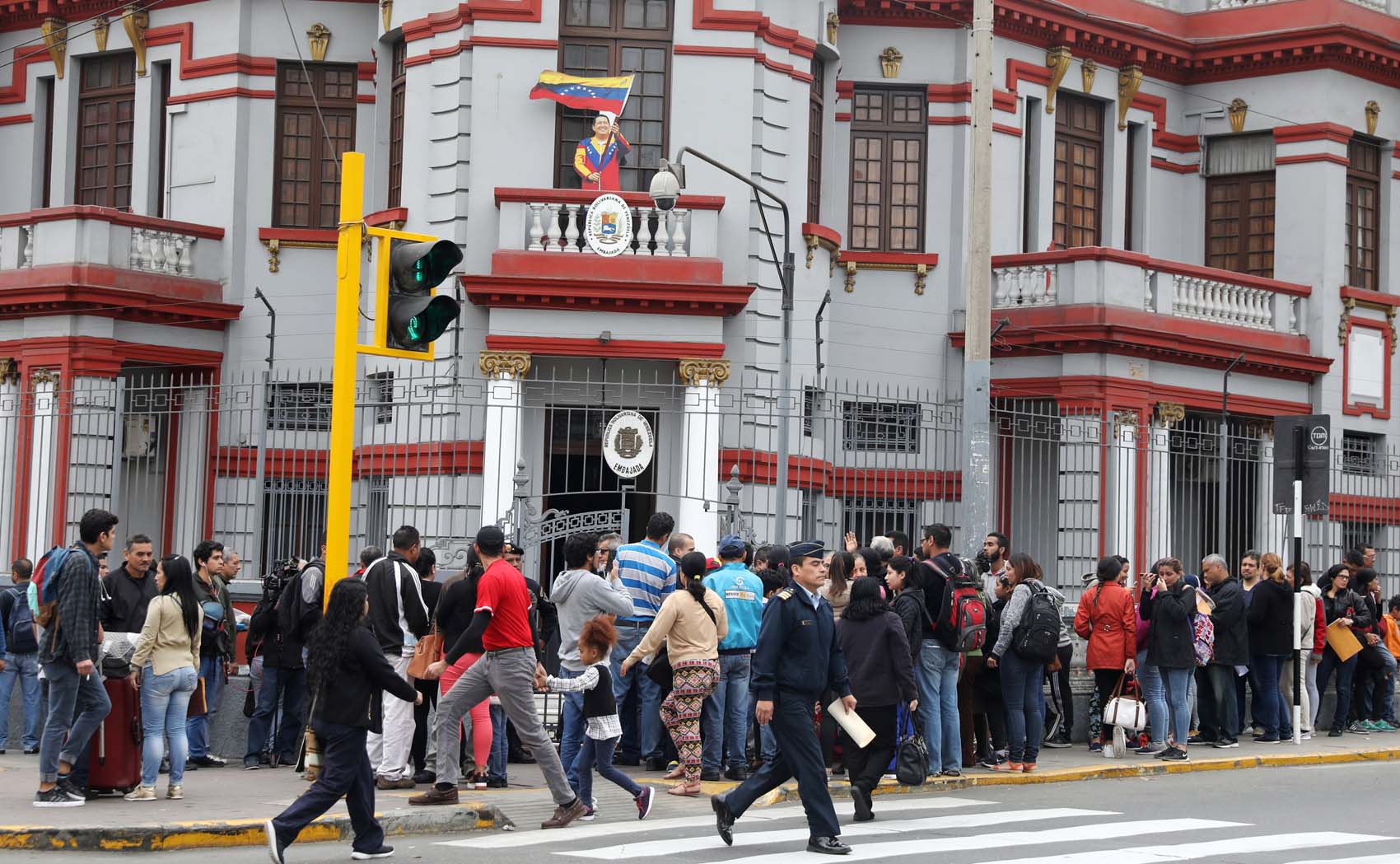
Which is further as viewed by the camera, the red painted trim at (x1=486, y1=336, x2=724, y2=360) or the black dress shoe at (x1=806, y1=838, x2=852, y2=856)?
the red painted trim at (x1=486, y1=336, x2=724, y2=360)

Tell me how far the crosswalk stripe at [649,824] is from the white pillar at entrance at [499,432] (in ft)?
32.7

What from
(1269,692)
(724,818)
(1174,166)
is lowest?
(724,818)

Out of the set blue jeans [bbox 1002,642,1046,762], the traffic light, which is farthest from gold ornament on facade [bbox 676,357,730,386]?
the traffic light

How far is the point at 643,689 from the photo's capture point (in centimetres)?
1608

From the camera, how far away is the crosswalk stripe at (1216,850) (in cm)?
1177

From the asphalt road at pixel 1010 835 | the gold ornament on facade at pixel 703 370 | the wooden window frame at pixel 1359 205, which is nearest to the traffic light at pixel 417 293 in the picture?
the asphalt road at pixel 1010 835

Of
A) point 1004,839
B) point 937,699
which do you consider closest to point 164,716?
point 1004,839

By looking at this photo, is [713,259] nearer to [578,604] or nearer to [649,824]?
[578,604]

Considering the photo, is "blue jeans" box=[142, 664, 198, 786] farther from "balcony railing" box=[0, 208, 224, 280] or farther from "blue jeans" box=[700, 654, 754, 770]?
"balcony railing" box=[0, 208, 224, 280]

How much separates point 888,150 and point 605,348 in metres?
6.70

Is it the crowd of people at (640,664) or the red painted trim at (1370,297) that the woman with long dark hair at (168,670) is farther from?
the red painted trim at (1370,297)

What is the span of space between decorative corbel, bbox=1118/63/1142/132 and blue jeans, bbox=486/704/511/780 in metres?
19.7

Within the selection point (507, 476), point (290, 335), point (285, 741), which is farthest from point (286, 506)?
point (285, 741)

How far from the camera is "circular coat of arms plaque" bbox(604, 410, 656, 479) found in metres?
22.2
